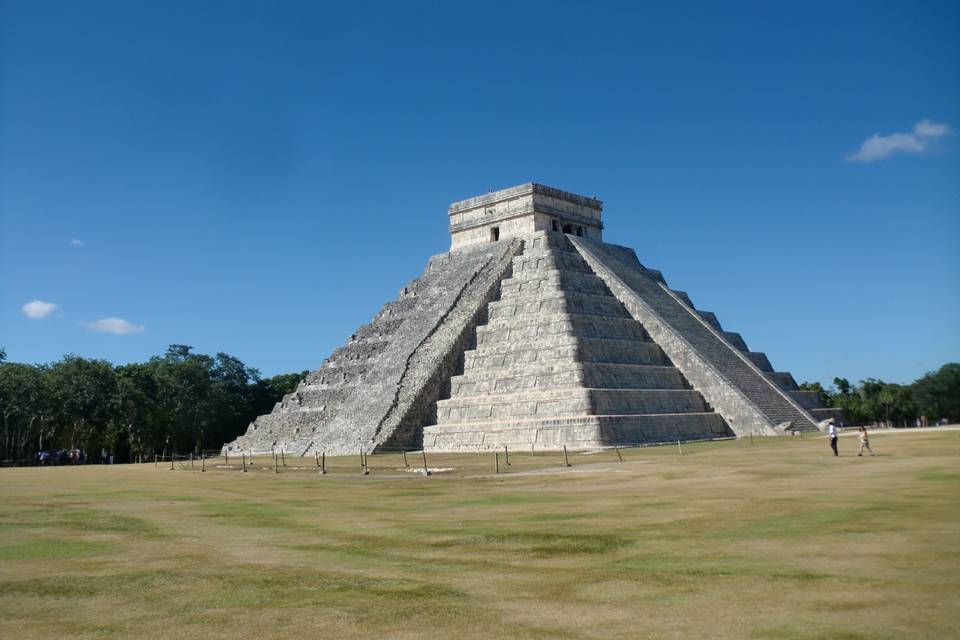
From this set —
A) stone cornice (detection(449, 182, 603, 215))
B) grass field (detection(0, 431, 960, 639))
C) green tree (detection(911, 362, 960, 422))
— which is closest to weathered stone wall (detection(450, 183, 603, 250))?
stone cornice (detection(449, 182, 603, 215))

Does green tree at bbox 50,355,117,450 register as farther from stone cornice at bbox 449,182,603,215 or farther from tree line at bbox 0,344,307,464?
stone cornice at bbox 449,182,603,215

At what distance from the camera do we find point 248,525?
40.2 feet

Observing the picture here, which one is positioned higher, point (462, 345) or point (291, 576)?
point (462, 345)

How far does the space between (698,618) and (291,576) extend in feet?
13.1

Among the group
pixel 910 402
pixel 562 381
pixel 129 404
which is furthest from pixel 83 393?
pixel 910 402

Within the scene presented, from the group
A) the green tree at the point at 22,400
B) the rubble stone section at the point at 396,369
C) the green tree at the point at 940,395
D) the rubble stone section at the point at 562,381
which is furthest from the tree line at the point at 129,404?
the green tree at the point at 940,395

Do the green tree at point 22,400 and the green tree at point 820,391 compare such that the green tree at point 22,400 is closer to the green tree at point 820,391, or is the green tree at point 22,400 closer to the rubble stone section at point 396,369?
the rubble stone section at point 396,369

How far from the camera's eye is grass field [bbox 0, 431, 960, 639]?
6383 millimetres

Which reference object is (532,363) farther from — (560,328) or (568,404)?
(568,404)

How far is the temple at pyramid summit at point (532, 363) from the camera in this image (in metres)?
31.0

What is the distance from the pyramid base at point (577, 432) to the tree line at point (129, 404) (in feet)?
93.1

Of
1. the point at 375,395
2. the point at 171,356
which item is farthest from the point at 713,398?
the point at 171,356

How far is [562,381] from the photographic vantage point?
31016 mm

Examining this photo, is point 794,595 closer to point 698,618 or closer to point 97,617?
point 698,618
